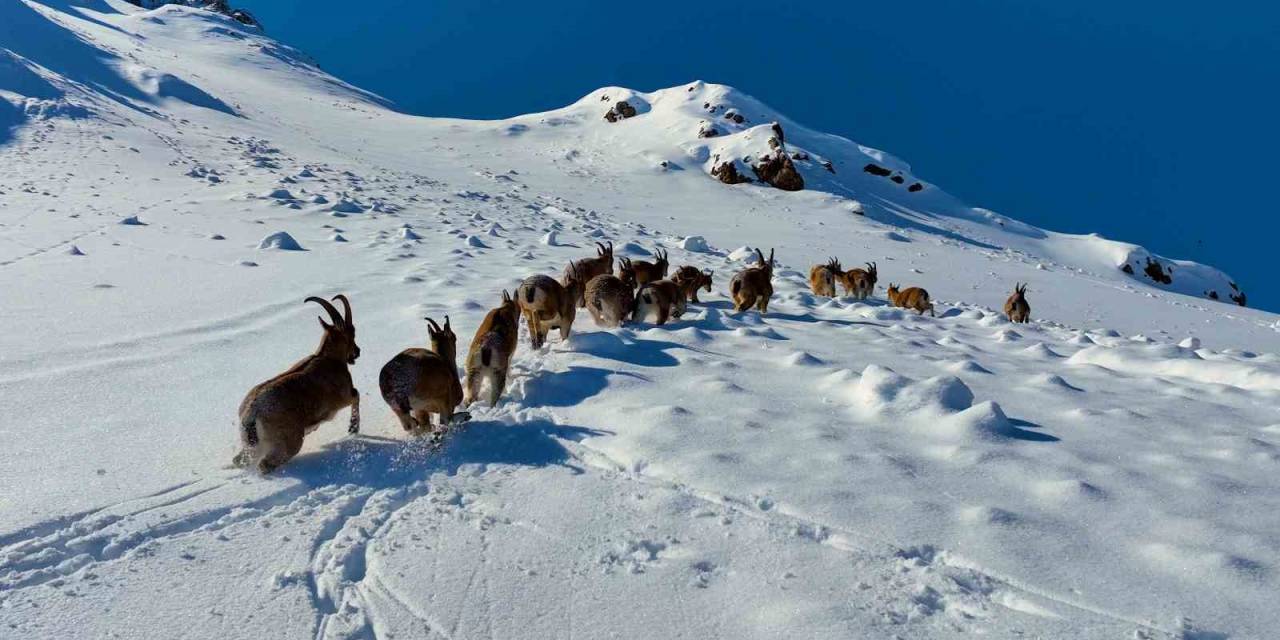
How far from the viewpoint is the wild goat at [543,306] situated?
6762 mm

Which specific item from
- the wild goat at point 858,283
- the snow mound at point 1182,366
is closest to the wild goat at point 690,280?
the wild goat at point 858,283

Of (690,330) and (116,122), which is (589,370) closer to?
(690,330)

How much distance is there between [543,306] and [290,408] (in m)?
2.92

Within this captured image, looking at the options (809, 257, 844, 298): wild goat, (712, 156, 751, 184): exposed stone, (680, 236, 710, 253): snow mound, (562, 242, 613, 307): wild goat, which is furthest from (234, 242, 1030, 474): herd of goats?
(712, 156, 751, 184): exposed stone

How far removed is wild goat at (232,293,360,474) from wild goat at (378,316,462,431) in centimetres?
28

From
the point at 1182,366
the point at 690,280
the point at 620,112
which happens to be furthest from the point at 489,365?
the point at 620,112

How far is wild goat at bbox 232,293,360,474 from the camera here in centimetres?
407

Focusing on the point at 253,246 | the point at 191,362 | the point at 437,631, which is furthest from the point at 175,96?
the point at 437,631

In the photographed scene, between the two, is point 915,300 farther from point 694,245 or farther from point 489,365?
point 489,365

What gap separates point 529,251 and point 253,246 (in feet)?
15.0

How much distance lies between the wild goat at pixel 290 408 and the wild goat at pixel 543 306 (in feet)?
7.30

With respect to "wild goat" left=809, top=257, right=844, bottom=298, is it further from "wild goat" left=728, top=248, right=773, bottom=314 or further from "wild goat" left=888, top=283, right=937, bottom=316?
"wild goat" left=728, top=248, right=773, bottom=314

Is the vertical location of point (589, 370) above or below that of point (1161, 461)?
below

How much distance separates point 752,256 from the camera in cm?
1734
